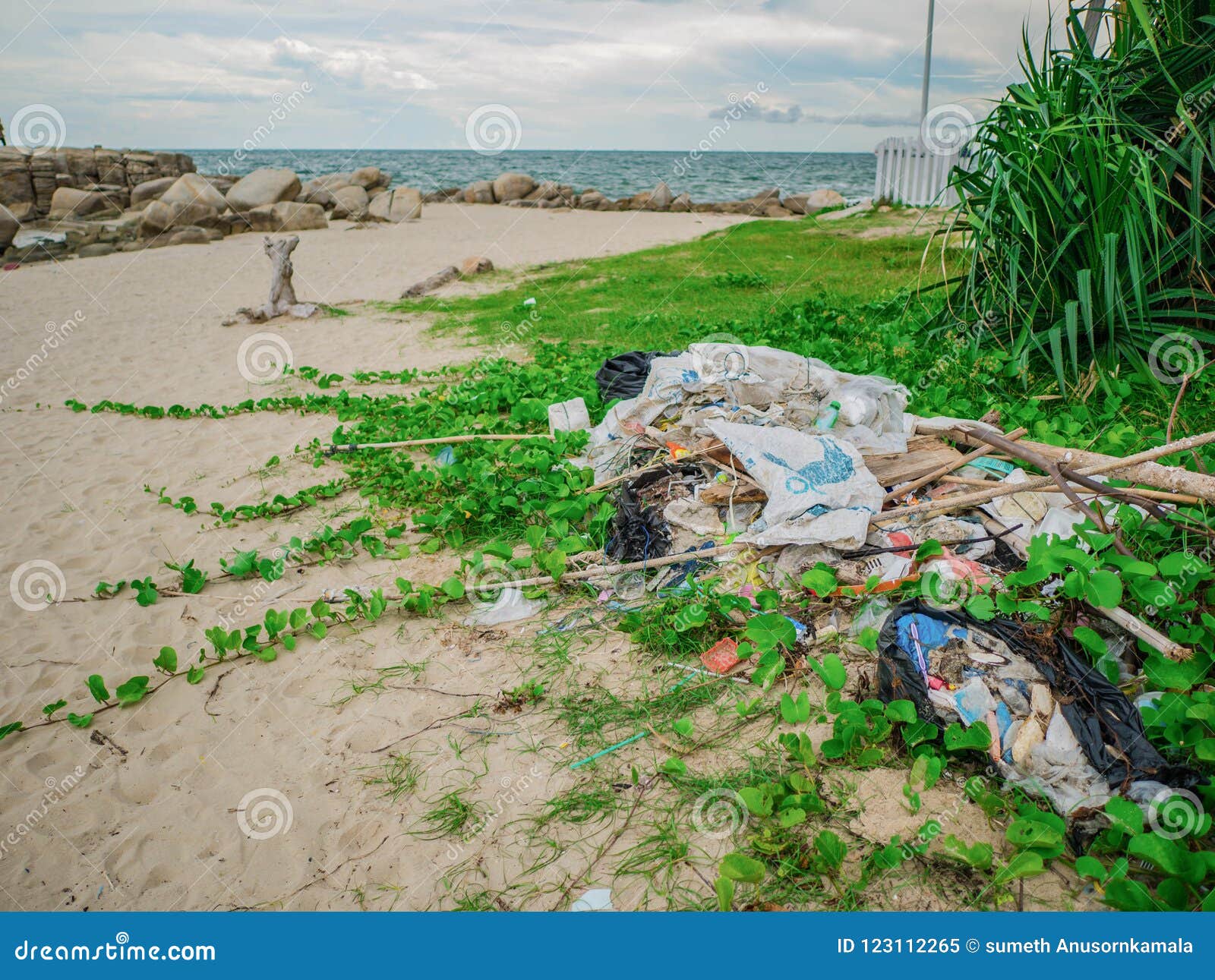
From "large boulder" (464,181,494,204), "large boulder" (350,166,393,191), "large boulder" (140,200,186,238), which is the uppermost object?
"large boulder" (350,166,393,191)

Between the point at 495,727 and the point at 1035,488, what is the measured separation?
211 cm

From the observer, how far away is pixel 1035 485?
2762 millimetres

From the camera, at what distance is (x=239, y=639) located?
3082 mm

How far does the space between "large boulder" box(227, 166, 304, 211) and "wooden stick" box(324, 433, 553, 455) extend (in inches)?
681

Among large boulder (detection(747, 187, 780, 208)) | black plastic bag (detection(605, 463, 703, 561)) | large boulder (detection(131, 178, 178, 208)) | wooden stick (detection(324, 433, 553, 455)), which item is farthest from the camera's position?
large boulder (detection(747, 187, 780, 208))

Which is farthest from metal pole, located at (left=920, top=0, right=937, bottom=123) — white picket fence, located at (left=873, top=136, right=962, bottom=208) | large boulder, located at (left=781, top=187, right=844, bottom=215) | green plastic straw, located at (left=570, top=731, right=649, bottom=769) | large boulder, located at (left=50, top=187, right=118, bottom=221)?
large boulder, located at (left=50, top=187, right=118, bottom=221)

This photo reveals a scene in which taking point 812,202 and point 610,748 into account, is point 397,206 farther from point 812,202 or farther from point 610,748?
point 610,748

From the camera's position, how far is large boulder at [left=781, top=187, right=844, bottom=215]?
21.7 m

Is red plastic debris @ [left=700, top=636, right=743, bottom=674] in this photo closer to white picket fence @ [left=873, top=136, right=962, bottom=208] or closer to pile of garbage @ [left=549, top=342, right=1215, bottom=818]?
pile of garbage @ [left=549, top=342, right=1215, bottom=818]

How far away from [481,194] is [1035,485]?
2629cm

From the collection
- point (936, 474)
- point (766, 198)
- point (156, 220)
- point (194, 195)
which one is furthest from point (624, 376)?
point (766, 198)

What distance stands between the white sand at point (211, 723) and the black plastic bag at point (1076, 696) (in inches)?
40.5
